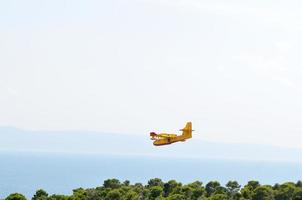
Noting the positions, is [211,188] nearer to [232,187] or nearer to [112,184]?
[232,187]

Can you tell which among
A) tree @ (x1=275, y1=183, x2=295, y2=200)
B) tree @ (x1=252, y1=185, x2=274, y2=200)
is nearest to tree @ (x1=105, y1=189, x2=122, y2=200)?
tree @ (x1=252, y1=185, x2=274, y2=200)

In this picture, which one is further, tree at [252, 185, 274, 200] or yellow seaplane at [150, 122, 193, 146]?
tree at [252, 185, 274, 200]

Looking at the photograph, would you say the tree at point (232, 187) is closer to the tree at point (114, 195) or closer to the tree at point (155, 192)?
the tree at point (155, 192)

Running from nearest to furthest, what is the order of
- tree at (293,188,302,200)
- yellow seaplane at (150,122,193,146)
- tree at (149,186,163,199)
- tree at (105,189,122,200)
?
yellow seaplane at (150,122,193,146)
tree at (293,188,302,200)
tree at (105,189,122,200)
tree at (149,186,163,199)

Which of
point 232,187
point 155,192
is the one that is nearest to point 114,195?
point 155,192

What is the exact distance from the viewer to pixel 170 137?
5750 centimetres

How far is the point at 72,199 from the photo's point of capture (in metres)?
89.9

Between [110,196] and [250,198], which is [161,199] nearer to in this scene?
[110,196]

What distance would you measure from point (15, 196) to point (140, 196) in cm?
3581

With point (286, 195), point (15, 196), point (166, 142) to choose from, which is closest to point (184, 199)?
point (286, 195)

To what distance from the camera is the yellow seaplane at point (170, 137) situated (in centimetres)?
5653

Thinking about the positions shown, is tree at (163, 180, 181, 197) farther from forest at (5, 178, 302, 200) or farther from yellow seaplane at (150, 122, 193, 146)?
yellow seaplane at (150, 122, 193, 146)

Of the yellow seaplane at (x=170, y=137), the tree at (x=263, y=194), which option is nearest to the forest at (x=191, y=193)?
the tree at (x=263, y=194)

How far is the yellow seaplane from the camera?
5653 centimetres
